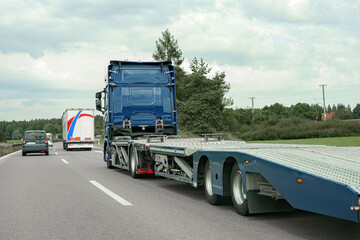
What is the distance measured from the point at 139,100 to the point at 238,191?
8363 millimetres

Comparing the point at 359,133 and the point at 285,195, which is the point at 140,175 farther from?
the point at 359,133

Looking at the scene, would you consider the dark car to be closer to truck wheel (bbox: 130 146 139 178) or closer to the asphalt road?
truck wheel (bbox: 130 146 139 178)

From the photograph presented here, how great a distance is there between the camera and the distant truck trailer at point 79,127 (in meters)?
35.8

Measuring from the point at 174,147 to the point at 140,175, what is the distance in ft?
13.5

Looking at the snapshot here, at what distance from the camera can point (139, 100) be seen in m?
14.4

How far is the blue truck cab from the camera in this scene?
565 inches

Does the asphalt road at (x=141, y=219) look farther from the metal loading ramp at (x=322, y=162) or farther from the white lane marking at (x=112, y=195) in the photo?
the metal loading ramp at (x=322, y=162)

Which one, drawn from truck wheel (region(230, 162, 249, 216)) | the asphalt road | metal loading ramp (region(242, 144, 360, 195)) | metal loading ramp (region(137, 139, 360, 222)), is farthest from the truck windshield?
metal loading ramp (region(242, 144, 360, 195))

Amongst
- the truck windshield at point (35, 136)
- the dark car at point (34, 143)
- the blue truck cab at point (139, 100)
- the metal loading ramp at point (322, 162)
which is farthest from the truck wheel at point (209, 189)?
the truck windshield at point (35, 136)

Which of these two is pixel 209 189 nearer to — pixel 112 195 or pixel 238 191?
pixel 238 191

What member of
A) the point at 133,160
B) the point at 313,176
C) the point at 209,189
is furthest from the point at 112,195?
the point at 313,176

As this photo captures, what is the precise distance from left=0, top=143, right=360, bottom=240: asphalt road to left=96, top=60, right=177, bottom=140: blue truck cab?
456 cm

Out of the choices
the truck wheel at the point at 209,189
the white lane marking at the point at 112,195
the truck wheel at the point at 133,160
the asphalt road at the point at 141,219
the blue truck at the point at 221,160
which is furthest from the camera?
the truck wheel at the point at 133,160

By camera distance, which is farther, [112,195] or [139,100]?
[139,100]
